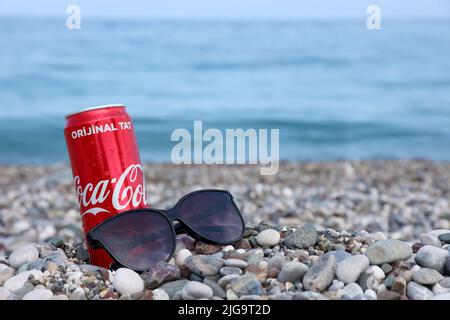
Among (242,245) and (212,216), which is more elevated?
(212,216)

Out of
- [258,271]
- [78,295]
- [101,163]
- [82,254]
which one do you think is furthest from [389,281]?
[82,254]

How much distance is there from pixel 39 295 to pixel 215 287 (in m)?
0.53

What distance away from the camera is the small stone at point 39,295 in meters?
1.81

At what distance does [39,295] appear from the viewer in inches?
71.9

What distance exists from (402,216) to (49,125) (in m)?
11.1

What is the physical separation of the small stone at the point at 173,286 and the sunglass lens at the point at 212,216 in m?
0.36

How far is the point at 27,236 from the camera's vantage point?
198 inches

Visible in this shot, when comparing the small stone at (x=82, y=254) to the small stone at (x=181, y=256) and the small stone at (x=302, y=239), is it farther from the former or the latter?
the small stone at (x=302, y=239)

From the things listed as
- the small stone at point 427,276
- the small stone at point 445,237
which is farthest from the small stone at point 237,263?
the small stone at point 445,237

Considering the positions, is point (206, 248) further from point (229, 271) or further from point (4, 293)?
point (4, 293)

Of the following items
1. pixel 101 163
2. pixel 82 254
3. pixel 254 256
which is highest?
pixel 101 163

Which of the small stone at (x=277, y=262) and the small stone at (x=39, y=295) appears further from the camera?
the small stone at (x=277, y=262)

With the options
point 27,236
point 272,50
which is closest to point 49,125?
point 27,236
